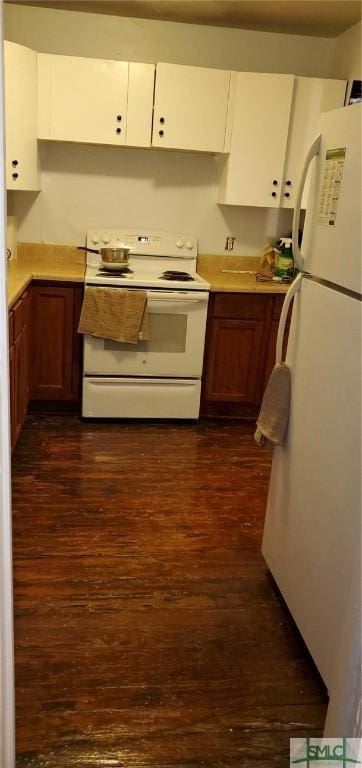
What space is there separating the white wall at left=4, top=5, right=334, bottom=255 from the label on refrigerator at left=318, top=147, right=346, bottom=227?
2.43 m

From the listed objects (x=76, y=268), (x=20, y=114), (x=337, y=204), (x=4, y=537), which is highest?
(x=20, y=114)

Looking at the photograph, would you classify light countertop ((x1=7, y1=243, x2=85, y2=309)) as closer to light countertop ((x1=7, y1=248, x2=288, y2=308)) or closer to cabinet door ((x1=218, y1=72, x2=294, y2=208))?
light countertop ((x1=7, y1=248, x2=288, y2=308))

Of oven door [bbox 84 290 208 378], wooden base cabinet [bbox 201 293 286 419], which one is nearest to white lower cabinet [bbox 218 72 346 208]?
wooden base cabinet [bbox 201 293 286 419]

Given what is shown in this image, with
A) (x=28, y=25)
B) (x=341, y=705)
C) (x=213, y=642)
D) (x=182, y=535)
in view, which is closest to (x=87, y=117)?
(x=28, y=25)

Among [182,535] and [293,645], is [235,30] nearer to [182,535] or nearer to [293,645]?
[182,535]

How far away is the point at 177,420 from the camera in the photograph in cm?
407

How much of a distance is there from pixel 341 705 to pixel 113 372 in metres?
2.68

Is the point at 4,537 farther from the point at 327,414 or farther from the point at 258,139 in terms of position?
the point at 258,139

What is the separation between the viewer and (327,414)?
1834mm

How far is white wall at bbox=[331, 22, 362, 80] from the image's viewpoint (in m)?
3.65

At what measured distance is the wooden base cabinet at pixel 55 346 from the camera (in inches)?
147

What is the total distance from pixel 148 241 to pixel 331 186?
249cm

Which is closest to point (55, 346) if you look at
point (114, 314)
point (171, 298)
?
point (114, 314)

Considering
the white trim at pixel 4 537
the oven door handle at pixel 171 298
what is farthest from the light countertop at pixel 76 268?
the white trim at pixel 4 537
